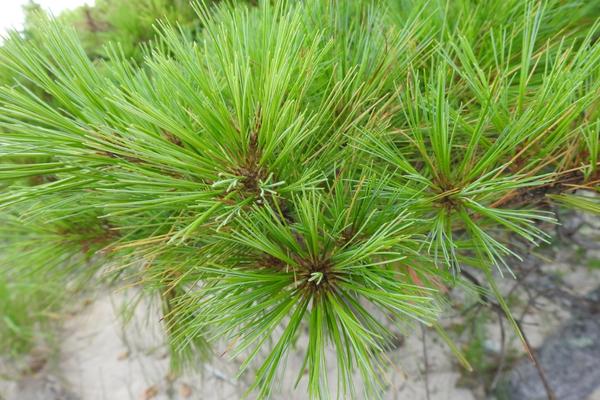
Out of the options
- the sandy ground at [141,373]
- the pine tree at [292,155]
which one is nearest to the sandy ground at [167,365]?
the sandy ground at [141,373]

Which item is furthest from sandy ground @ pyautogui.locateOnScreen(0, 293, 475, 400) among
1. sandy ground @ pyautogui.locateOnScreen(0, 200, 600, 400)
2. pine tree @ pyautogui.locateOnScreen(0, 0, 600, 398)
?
pine tree @ pyautogui.locateOnScreen(0, 0, 600, 398)

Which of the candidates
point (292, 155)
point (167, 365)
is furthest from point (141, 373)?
point (292, 155)

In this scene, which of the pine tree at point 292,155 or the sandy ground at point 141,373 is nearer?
the pine tree at point 292,155

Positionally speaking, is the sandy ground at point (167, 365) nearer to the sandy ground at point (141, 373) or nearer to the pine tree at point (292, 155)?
the sandy ground at point (141, 373)

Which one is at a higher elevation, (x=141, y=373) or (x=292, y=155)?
(x=292, y=155)

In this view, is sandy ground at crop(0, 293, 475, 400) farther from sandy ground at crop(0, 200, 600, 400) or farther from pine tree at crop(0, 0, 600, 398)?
pine tree at crop(0, 0, 600, 398)

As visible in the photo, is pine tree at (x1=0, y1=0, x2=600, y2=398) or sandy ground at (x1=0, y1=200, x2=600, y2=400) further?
sandy ground at (x1=0, y1=200, x2=600, y2=400)

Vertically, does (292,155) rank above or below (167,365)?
above

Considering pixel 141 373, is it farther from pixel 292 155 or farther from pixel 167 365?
pixel 292 155

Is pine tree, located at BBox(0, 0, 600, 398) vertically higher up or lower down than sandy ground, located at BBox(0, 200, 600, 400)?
higher up

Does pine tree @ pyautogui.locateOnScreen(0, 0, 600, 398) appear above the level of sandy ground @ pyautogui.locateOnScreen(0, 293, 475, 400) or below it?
above

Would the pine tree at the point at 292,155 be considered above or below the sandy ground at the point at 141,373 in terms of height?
above

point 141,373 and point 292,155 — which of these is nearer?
point 292,155
